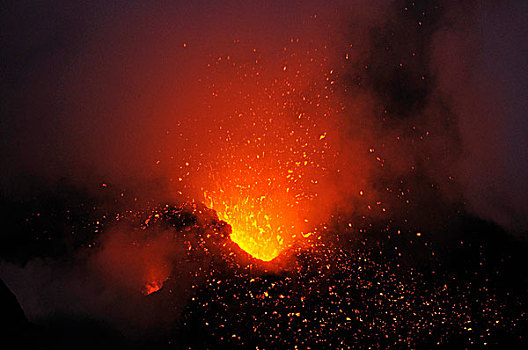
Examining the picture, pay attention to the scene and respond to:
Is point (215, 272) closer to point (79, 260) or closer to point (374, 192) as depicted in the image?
point (79, 260)

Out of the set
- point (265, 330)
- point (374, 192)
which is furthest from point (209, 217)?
point (374, 192)

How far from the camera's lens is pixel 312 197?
29.3ft

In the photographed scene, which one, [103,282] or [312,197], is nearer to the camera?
[103,282]

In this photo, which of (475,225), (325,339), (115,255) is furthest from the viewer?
(475,225)

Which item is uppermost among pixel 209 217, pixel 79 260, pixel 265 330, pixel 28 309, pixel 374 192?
pixel 374 192

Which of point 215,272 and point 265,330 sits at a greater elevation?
point 215,272

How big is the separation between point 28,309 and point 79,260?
111cm

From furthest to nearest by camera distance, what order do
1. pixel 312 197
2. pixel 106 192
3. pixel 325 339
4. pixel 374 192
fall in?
pixel 374 192 < pixel 312 197 < pixel 325 339 < pixel 106 192

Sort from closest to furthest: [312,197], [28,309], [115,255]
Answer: [28,309] → [115,255] → [312,197]

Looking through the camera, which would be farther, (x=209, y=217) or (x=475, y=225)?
(x=475, y=225)

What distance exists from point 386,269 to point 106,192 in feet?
21.9

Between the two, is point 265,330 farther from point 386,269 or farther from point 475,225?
point 475,225

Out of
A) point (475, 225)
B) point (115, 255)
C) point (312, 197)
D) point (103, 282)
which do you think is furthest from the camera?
point (475, 225)

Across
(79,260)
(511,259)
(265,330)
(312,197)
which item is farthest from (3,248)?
(511,259)
